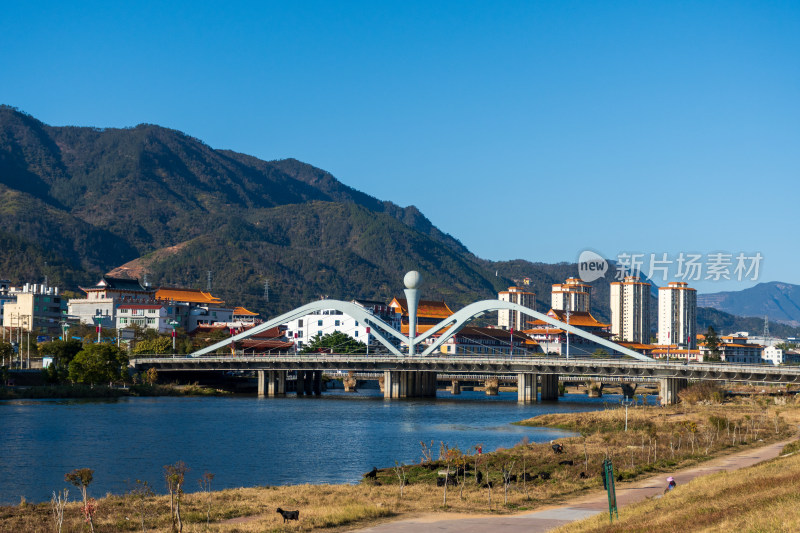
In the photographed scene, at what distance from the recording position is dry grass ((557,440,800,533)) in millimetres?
19641

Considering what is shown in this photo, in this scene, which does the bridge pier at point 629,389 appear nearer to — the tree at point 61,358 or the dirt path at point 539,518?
the tree at point 61,358

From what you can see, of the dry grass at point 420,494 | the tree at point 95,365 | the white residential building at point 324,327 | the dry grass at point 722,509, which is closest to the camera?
the dry grass at point 722,509

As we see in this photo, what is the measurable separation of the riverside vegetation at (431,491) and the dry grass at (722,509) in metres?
5.59

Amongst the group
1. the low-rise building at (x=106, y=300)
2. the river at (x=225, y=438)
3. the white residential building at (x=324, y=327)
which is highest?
the low-rise building at (x=106, y=300)

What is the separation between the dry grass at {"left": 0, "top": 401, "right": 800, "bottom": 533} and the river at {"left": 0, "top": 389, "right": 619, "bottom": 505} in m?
4.97

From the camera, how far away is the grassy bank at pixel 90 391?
287 feet

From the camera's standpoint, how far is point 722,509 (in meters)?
22.3

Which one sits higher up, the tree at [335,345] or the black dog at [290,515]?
the tree at [335,345]

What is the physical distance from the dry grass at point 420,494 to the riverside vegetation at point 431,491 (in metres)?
0.04

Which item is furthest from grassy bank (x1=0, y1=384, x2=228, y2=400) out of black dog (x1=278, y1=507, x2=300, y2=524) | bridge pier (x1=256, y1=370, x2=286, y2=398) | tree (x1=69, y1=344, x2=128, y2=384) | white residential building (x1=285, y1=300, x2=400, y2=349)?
black dog (x1=278, y1=507, x2=300, y2=524)

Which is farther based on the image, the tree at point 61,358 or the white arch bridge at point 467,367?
the tree at point 61,358

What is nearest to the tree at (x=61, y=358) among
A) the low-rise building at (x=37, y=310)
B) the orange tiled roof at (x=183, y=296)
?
the low-rise building at (x=37, y=310)

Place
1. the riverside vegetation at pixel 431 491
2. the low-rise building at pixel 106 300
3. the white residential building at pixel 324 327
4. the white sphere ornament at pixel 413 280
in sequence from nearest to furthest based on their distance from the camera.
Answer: the riverside vegetation at pixel 431 491 < the white sphere ornament at pixel 413 280 < the white residential building at pixel 324 327 < the low-rise building at pixel 106 300

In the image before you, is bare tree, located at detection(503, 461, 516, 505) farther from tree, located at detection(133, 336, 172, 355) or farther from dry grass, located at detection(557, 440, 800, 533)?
tree, located at detection(133, 336, 172, 355)
